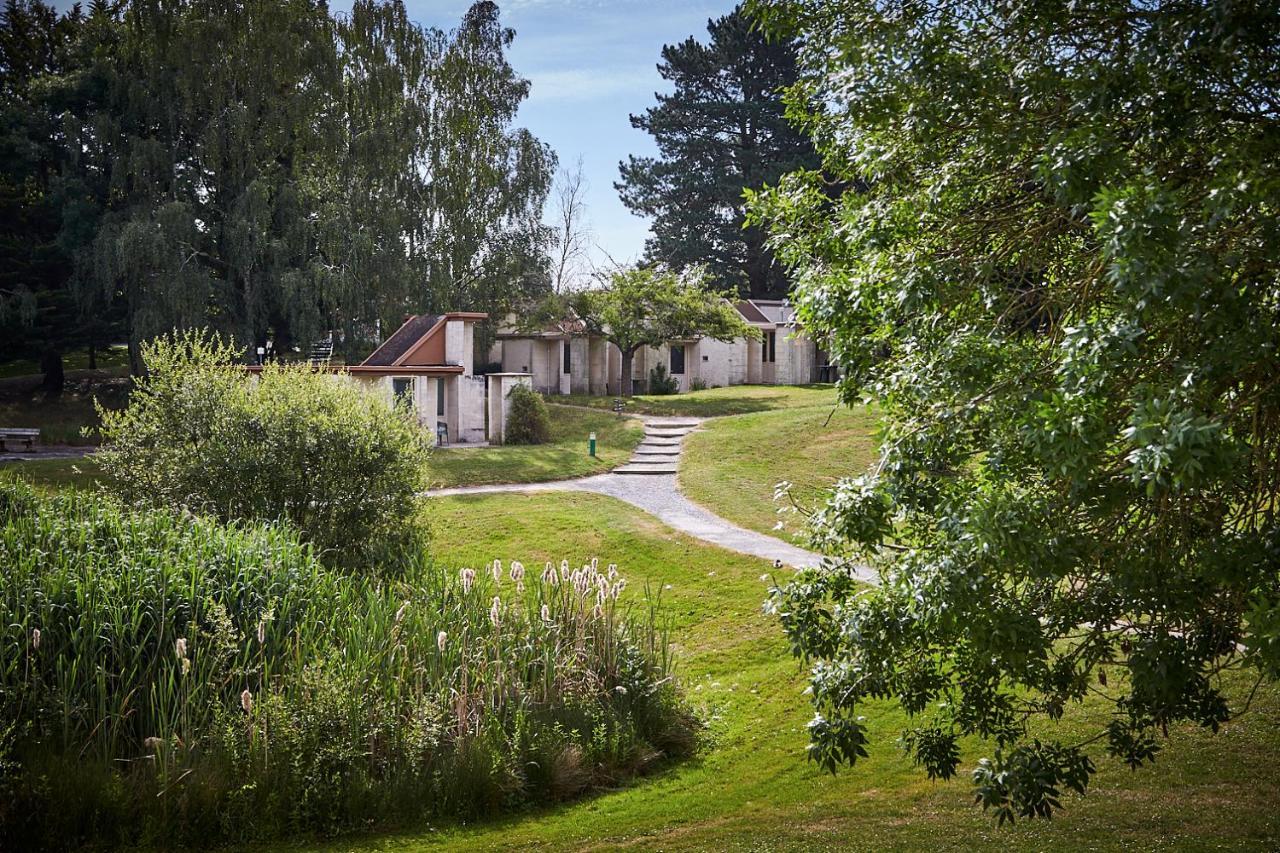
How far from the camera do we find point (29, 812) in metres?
7.21

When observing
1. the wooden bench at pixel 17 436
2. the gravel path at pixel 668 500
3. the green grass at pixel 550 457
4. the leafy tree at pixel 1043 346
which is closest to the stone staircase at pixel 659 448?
the gravel path at pixel 668 500

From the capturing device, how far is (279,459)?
44.9ft

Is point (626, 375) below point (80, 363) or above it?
below

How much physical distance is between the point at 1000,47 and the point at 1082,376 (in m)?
2.57

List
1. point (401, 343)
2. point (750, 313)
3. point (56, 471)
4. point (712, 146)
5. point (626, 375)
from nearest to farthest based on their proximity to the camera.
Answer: point (56, 471), point (401, 343), point (626, 375), point (750, 313), point (712, 146)

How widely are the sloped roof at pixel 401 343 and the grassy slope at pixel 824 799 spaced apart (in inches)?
636

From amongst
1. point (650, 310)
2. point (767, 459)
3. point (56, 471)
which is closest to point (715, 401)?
point (650, 310)

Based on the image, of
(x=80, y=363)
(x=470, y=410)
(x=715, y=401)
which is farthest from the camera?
(x=80, y=363)

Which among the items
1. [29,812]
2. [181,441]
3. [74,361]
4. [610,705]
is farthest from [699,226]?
[29,812]

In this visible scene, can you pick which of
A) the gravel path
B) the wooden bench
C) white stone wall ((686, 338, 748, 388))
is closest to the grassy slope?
the gravel path

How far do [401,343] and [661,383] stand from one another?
49.7ft

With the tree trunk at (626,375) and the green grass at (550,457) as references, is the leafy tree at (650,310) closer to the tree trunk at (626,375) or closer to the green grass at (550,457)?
the tree trunk at (626,375)

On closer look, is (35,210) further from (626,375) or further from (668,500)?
(668,500)

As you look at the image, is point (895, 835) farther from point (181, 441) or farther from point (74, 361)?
point (74, 361)
